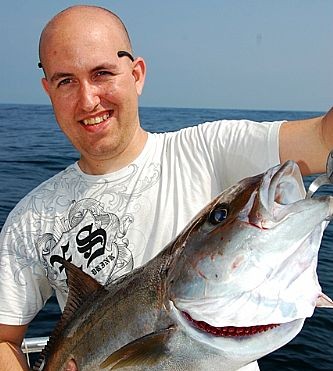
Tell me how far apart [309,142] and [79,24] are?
1440mm

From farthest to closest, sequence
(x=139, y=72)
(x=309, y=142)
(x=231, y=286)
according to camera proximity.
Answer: (x=139, y=72) → (x=309, y=142) → (x=231, y=286)

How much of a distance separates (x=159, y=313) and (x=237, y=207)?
1.82ft

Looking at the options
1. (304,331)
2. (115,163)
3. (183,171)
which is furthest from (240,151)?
(304,331)

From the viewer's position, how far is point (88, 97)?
10.3 feet

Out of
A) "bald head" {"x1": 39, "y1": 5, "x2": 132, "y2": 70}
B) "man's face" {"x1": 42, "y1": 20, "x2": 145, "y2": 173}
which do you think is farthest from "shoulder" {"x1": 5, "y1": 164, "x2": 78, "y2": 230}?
"bald head" {"x1": 39, "y1": 5, "x2": 132, "y2": 70}

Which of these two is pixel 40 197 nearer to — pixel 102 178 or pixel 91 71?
pixel 102 178

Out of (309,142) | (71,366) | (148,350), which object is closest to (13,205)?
(71,366)

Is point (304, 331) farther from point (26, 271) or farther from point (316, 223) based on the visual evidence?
point (316, 223)

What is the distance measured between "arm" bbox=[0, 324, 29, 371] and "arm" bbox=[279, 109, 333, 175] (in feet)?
6.19

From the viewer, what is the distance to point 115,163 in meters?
3.35

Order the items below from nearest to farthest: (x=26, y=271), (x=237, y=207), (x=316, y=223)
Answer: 1. (x=316, y=223)
2. (x=237, y=207)
3. (x=26, y=271)

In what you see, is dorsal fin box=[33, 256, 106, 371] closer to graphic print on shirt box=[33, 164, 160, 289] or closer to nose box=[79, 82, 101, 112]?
graphic print on shirt box=[33, 164, 160, 289]

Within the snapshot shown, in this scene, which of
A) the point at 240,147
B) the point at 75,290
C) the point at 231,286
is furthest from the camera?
the point at 240,147

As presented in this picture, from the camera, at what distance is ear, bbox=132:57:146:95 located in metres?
3.43
